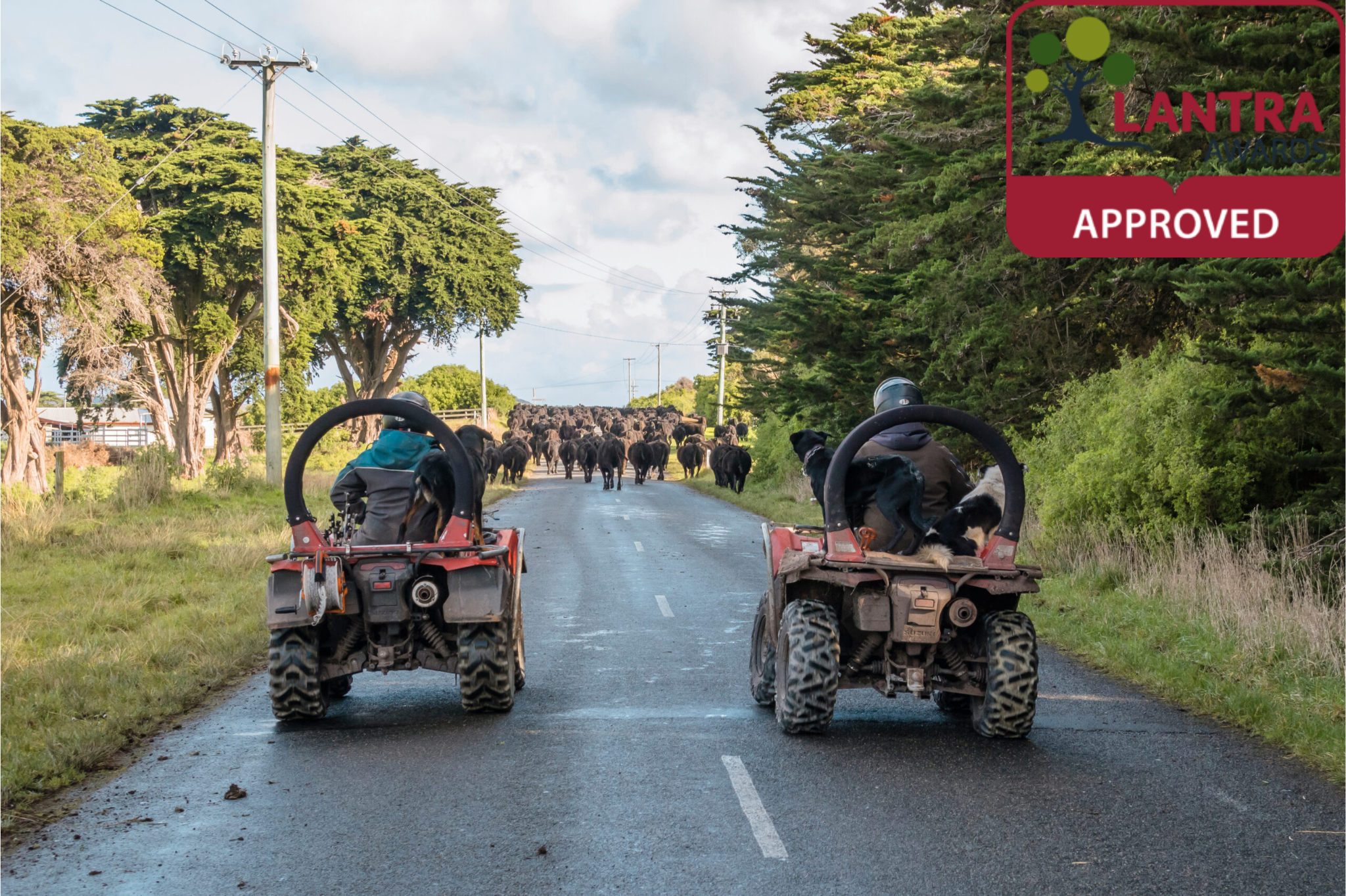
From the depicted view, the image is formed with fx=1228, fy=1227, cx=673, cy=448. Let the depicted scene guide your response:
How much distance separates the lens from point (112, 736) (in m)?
7.96

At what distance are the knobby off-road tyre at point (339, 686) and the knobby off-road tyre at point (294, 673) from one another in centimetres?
87

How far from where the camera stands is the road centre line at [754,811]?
5762 mm

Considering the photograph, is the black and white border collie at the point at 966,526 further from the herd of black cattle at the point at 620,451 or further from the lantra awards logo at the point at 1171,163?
the herd of black cattle at the point at 620,451

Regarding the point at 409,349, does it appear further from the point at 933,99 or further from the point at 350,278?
the point at 933,99

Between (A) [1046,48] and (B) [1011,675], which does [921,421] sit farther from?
(A) [1046,48]

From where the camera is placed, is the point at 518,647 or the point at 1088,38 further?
the point at 1088,38

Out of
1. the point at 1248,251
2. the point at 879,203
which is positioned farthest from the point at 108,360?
the point at 1248,251

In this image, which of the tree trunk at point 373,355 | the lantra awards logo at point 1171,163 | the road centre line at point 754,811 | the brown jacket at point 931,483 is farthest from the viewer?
the tree trunk at point 373,355

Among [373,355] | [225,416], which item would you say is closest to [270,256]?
[225,416]

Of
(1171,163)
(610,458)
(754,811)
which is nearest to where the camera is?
(754,811)

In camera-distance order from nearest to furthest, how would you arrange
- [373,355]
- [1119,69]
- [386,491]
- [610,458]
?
[386,491] < [1119,69] < [610,458] < [373,355]

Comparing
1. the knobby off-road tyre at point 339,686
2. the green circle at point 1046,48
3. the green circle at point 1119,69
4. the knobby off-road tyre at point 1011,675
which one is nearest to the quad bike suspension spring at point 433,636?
the knobby off-road tyre at point 339,686

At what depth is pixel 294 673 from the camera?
8156 mm

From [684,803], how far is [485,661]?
2.31 metres
